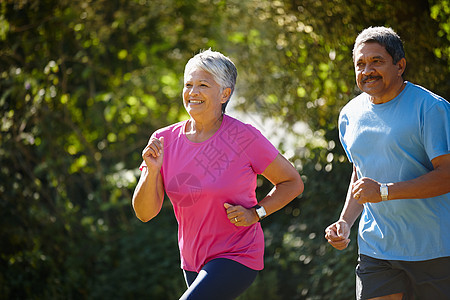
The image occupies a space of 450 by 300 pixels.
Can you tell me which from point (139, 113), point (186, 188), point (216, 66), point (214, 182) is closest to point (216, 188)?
point (214, 182)

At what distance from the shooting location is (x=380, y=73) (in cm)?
248

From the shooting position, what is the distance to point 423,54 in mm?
4137

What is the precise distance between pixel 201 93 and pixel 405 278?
1236 millimetres

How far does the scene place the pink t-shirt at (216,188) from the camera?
8.81 ft

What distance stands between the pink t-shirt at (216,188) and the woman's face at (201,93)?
121 mm

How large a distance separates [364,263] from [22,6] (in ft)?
13.2

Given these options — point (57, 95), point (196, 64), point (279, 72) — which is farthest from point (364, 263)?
point (57, 95)

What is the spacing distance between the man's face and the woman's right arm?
0.98 meters

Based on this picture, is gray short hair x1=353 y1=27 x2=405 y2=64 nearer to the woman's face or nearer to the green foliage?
the woman's face

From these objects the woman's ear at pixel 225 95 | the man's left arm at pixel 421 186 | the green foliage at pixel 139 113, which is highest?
the man's left arm at pixel 421 186

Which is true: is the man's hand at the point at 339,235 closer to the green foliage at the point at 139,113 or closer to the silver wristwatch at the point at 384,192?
the silver wristwatch at the point at 384,192

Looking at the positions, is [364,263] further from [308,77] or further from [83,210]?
[83,210]

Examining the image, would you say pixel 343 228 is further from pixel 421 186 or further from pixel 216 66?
pixel 216 66

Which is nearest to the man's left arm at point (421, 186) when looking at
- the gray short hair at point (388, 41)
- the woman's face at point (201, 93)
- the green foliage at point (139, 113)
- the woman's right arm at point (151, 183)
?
the gray short hair at point (388, 41)
